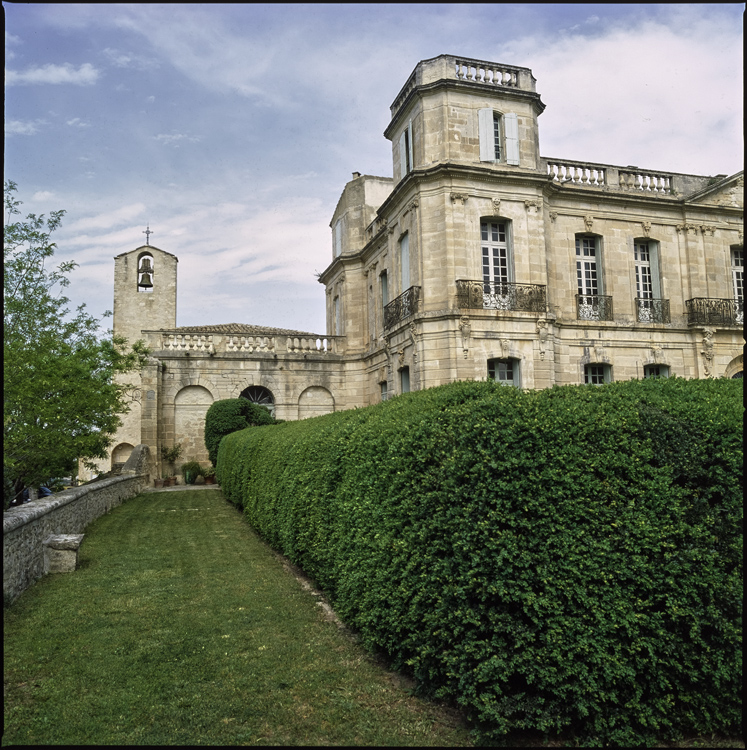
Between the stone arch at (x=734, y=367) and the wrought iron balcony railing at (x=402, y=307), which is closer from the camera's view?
the wrought iron balcony railing at (x=402, y=307)

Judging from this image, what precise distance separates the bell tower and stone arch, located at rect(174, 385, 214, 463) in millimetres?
8463

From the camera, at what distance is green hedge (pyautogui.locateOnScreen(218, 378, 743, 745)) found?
3.68 meters

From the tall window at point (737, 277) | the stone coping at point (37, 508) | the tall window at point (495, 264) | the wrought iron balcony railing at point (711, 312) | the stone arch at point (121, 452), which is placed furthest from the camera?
the stone arch at point (121, 452)

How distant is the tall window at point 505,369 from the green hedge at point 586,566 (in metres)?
13.6

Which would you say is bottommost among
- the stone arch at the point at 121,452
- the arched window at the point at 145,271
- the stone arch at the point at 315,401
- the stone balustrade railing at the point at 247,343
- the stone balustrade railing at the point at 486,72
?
the stone arch at the point at 121,452

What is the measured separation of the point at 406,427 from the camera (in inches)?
180

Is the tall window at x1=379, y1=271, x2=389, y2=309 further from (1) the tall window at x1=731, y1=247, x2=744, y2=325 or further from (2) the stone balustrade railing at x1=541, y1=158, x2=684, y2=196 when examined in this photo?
(1) the tall window at x1=731, y1=247, x2=744, y2=325

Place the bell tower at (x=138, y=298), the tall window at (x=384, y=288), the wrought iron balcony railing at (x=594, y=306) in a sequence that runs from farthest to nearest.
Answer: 1. the bell tower at (x=138, y=298)
2. the tall window at (x=384, y=288)
3. the wrought iron balcony railing at (x=594, y=306)

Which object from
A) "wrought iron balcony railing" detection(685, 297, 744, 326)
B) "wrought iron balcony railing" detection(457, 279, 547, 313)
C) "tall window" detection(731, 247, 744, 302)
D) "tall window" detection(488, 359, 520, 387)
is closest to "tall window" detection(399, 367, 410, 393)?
"tall window" detection(488, 359, 520, 387)

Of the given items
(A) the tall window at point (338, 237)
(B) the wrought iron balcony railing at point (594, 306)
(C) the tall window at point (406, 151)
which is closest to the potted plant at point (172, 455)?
(A) the tall window at point (338, 237)

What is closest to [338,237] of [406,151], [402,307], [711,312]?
[406,151]

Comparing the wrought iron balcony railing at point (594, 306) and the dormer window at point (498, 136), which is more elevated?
the dormer window at point (498, 136)

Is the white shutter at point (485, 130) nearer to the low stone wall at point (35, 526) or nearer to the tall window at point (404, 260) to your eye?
the tall window at point (404, 260)

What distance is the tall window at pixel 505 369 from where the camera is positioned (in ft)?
58.2
